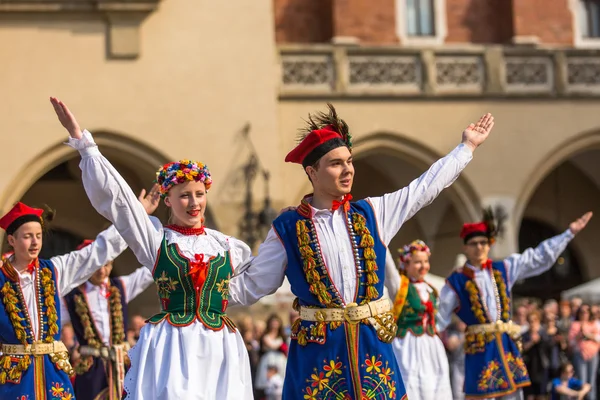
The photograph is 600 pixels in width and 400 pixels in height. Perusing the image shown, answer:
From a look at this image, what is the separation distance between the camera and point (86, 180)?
5.75 metres

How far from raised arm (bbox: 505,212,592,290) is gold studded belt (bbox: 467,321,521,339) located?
0.35 metres

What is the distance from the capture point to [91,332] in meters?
9.02

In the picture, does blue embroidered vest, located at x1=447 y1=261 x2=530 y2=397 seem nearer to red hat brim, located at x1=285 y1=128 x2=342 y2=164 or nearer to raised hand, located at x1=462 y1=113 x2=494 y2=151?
raised hand, located at x1=462 y1=113 x2=494 y2=151

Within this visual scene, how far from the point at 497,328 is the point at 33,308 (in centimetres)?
383

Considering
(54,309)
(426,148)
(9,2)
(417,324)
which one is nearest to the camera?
(54,309)

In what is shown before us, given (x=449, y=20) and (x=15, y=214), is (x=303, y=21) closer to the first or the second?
(x=449, y=20)

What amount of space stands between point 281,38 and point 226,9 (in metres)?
2.05

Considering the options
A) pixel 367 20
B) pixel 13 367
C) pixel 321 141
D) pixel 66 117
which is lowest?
pixel 13 367

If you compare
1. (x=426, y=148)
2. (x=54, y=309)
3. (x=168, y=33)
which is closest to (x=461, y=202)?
(x=426, y=148)

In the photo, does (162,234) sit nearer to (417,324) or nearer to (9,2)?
(417,324)

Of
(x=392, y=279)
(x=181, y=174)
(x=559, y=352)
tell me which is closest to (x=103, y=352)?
(x=392, y=279)

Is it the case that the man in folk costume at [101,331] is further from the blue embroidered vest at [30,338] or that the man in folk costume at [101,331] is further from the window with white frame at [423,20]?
the window with white frame at [423,20]

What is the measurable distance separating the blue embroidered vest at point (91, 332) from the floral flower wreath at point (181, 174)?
3038 mm

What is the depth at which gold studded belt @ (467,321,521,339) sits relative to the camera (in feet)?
30.9
